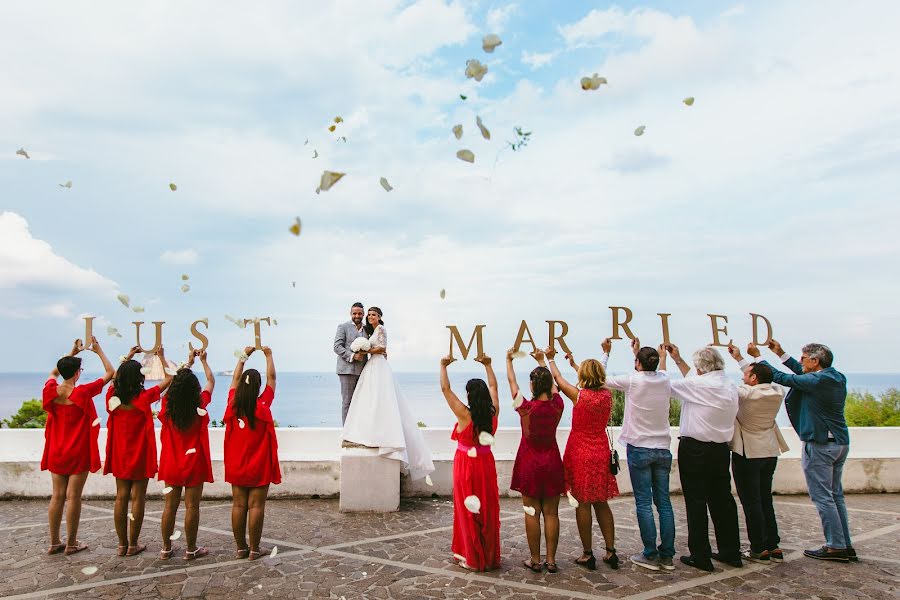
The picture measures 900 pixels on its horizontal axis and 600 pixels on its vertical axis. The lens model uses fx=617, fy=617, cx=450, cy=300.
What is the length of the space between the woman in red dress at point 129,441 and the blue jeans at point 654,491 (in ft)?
15.3

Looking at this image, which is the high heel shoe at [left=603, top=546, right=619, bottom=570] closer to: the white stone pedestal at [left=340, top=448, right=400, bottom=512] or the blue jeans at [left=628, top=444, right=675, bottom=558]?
the blue jeans at [left=628, top=444, right=675, bottom=558]

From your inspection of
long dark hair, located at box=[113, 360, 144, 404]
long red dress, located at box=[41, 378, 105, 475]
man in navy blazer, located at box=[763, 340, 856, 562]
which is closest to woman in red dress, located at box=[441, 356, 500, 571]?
man in navy blazer, located at box=[763, 340, 856, 562]

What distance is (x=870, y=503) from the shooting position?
895 cm

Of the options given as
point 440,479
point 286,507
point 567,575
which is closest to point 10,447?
point 286,507

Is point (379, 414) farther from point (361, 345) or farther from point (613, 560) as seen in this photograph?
point (613, 560)

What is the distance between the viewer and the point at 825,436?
6062 mm

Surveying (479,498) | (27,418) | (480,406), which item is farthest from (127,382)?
(27,418)

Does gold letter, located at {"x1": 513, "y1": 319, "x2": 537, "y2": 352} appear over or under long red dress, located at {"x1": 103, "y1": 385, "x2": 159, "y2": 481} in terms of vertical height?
over

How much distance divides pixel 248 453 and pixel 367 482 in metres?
2.40

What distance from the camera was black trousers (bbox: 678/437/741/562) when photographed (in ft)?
19.0

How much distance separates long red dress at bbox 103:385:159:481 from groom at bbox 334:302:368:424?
2.98m

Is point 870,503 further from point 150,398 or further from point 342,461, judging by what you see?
point 150,398

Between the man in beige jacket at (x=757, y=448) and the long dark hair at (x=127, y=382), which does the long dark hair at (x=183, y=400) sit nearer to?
the long dark hair at (x=127, y=382)

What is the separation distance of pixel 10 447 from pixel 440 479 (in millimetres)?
6792
